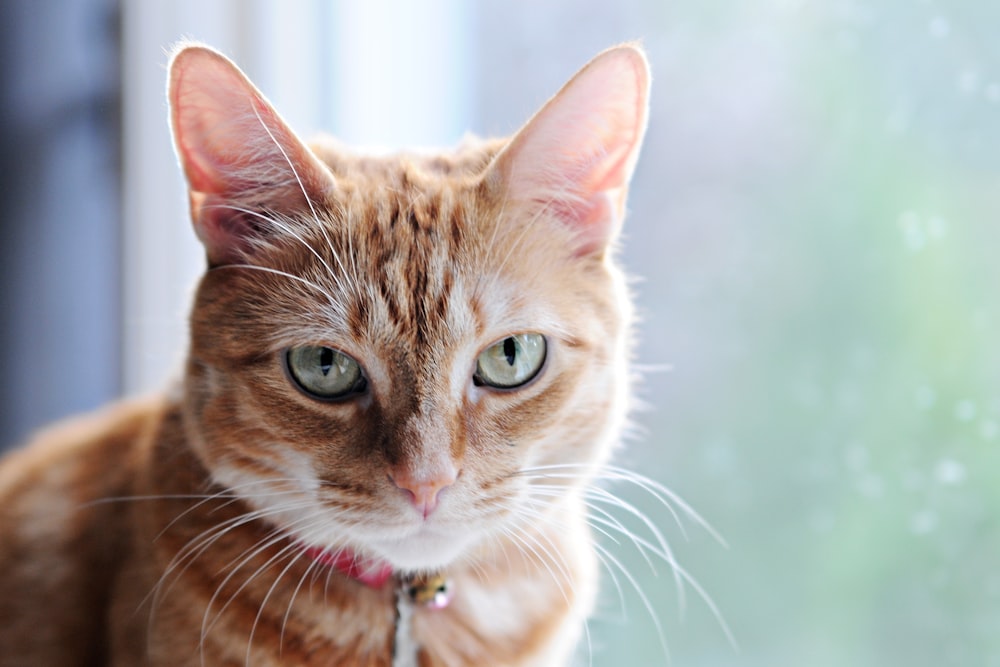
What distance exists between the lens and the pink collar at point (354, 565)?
1233 mm

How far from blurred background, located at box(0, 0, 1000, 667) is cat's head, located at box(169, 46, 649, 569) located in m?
0.30

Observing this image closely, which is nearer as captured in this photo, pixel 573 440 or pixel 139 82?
pixel 573 440

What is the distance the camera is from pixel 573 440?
4.21 ft

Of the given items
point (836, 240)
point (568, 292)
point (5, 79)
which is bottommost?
point (568, 292)

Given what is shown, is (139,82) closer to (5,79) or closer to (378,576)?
(5,79)

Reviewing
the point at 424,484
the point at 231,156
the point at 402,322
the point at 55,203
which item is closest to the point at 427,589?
the point at 424,484

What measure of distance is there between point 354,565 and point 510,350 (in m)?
0.35

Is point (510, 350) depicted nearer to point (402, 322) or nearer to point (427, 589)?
point (402, 322)

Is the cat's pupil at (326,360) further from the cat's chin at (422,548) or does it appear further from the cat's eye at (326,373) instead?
the cat's chin at (422,548)

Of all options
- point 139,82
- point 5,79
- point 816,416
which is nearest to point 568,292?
point 816,416

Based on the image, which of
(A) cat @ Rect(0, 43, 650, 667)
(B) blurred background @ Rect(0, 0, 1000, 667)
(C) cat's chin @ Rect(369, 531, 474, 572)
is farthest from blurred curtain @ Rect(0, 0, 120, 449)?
(C) cat's chin @ Rect(369, 531, 474, 572)

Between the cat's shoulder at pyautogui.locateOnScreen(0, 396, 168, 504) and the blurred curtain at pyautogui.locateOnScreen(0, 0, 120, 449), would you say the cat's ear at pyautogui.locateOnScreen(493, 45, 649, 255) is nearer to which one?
the cat's shoulder at pyautogui.locateOnScreen(0, 396, 168, 504)

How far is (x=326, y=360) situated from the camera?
118 centimetres

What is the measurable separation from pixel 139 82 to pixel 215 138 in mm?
1271
